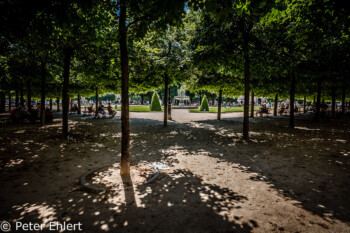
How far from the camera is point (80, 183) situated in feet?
15.9

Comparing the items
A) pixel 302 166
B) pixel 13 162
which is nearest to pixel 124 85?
pixel 13 162

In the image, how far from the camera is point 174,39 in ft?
46.8

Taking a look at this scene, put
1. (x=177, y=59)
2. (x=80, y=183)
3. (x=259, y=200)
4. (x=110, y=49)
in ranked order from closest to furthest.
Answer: (x=259, y=200)
(x=80, y=183)
(x=110, y=49)
(x=177, y=59)

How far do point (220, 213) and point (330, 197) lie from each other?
259 centimetres

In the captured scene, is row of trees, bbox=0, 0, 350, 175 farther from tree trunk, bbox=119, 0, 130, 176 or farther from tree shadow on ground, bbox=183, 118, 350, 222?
tree shadow on ground, bbox=183, 118, 350, 222

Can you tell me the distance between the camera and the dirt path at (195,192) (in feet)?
10.8

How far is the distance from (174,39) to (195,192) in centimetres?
1262

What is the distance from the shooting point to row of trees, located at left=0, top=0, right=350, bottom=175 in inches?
158

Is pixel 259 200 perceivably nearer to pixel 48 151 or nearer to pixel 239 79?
pixel 48 151

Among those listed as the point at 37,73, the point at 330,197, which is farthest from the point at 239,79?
the point at 37,73

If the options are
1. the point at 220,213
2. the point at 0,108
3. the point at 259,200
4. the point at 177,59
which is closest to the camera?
the point at 220,213

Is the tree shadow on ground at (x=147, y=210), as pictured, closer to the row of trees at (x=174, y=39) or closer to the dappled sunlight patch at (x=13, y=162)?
the row of trees at (x=174, y=39)

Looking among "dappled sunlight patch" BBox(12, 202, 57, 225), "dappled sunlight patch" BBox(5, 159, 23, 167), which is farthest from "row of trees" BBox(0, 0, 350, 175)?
"dappled sunlight patch" BBox(5, 159, 23, 167)

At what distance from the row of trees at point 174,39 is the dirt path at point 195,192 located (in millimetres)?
1599
